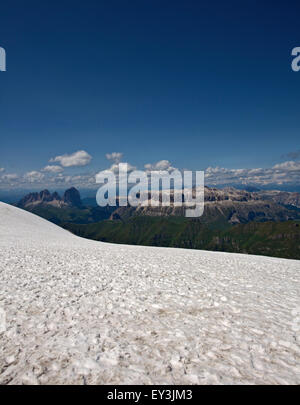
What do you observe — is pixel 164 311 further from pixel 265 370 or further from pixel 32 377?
pixel 32 377

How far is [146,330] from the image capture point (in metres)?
8.34

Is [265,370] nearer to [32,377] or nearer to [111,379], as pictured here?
[111,379]

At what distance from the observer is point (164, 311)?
10.1 m

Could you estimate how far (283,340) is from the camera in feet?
25.6

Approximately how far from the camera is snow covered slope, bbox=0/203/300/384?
6055 mm

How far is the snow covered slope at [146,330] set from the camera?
19.9ft

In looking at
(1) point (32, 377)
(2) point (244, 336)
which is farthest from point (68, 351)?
(2) point (244, 336)

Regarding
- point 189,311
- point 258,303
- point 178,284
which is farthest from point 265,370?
point 178,284
